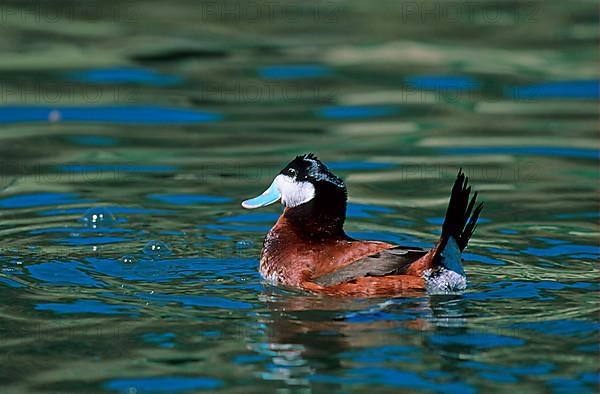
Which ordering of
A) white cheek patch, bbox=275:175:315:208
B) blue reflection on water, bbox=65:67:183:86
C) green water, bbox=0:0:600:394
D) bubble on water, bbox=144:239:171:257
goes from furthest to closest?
1. blue reflection on water, bbox=65:67:183:86
2. bubble on water, bbox=144:239:171:257
3. white cheek patch, bbox=275:175:315:208
4. green water, bbox=0:0:600:394

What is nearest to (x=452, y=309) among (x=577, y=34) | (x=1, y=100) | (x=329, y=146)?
(x=329, y=146)

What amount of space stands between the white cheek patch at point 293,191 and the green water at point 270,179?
0.48 m

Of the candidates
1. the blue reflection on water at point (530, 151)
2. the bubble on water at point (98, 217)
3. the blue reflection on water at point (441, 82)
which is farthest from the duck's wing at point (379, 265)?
the blue reflection on water at point (441, 82)

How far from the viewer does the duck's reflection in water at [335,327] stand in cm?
605

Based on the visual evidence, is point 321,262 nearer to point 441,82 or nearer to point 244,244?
point 244,244

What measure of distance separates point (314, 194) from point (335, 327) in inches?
57.5

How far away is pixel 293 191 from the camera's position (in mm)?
8039

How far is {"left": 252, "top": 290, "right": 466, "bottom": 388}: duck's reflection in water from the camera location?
19.9 ft

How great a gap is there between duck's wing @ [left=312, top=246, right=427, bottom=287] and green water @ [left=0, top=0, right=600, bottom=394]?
7.1 inches

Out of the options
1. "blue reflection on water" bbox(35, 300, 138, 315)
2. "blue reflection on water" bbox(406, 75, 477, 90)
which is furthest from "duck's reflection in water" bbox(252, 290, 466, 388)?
"blue reflection on water" bbox(406, 75, 477, 90)

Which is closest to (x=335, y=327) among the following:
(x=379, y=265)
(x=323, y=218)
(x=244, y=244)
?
(x=379, y=265)

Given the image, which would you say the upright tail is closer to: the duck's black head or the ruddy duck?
the ruddy duck

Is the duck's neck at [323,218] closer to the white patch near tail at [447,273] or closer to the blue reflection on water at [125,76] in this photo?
the white patch near tail at [447,273]

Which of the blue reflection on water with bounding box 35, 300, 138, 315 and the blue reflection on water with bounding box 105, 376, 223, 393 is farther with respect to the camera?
the blue reflection on water with bounding box 35, 300, 138, 315
